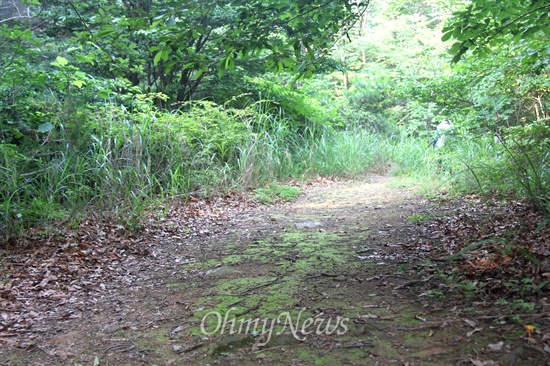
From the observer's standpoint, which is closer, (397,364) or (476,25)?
(397,364)

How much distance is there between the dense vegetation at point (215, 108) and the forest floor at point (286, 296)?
26.5 inches

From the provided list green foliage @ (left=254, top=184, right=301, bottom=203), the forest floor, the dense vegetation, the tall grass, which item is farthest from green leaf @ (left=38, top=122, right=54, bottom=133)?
green foliage @ (left=254, top=184, right=301, bottom=203)

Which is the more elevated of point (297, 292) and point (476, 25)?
point (476, 25)

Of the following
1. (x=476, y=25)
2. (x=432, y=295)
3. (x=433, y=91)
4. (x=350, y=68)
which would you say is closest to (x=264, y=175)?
(x=433, y=91)

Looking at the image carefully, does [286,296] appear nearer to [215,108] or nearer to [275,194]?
[275,194]

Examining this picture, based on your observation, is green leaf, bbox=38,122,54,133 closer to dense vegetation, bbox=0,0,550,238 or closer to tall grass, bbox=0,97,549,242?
dense vegetation, bbox=0,0,550,238

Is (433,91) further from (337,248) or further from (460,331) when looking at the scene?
(460,331)

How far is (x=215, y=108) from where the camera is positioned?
7.72m

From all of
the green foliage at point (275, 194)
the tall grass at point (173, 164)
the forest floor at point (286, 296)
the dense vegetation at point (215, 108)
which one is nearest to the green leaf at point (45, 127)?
the dense vegetation at point (215, 108)

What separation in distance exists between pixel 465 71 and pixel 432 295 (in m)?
5.67

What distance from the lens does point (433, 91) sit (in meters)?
7.24

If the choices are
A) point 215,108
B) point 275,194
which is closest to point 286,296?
point 275,194

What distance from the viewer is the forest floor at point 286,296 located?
1.93m

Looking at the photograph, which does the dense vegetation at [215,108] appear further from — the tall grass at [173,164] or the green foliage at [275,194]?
the green foliage at [275,194]
